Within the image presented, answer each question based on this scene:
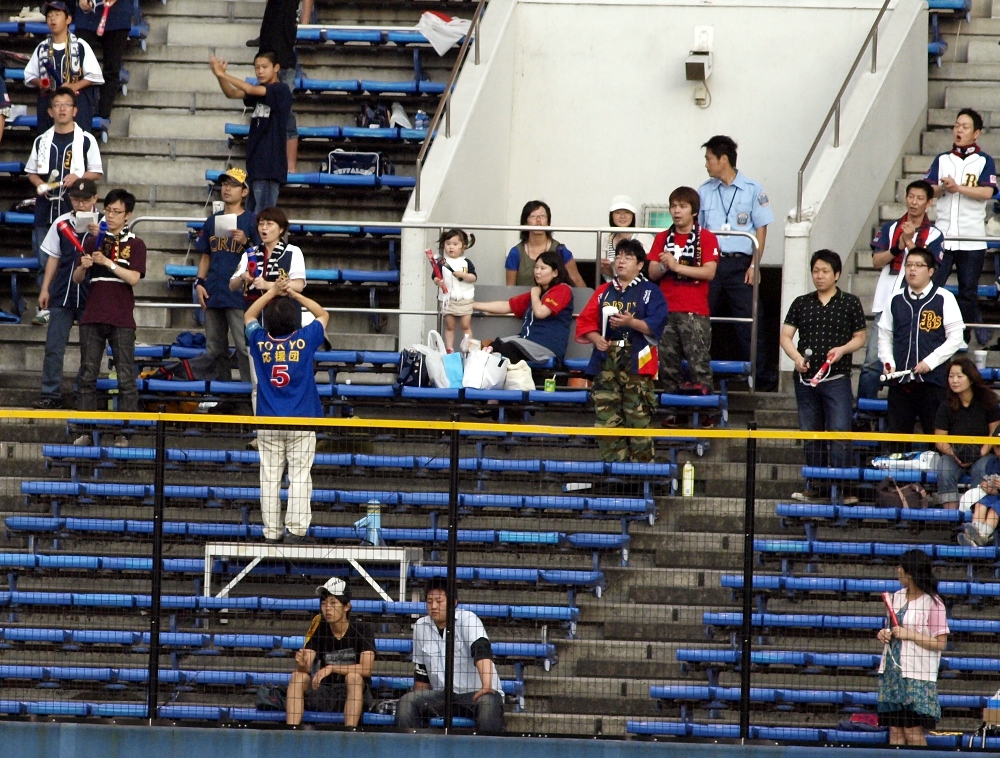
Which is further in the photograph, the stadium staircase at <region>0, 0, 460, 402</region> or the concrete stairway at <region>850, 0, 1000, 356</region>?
the concrete stairway at <region>850, 0, 1000, 356</region>

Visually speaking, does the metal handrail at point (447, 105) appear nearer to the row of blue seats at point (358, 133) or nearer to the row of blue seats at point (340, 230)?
the row of blue seats at point (358, 133)

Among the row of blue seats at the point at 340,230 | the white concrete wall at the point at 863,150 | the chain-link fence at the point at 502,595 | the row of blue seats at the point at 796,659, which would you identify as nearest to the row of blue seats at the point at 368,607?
the chain-link fence at the point at 502,595

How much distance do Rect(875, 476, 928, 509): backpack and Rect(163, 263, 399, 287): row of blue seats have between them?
624 centimetres

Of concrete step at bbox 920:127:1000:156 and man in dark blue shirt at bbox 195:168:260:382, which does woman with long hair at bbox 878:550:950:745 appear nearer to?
man in dark blue shirt at bbox 195:168:260:382

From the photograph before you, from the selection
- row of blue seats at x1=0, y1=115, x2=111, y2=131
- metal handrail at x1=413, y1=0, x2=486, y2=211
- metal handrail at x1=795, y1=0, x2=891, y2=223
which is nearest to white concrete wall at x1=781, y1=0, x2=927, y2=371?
metal handrail at x1=795, y1=0, x2=891, y2=223

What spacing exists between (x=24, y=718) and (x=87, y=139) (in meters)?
6.51

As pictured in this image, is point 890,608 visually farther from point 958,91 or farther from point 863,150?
point 958,91

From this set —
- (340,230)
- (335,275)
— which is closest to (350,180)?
(340,230)

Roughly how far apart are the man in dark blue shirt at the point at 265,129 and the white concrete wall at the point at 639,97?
7.76ft

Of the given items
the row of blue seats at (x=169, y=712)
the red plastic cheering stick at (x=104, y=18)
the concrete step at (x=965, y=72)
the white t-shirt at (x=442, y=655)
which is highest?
the red plastic cheering stick at (x=104, y=18)

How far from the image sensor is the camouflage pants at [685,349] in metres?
12.7

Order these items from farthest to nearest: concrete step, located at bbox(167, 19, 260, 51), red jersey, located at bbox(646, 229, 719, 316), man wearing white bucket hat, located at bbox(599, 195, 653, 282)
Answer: concrete step, located at bbox(167, 19, 260, 51) → man wearing white bucket hat, located at bbox(599, 195, 653, 282) → red jersey, located at bbox(646, 229, 719, 316)

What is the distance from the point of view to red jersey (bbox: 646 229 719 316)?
41.9 ft

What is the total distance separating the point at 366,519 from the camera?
31.3ft
